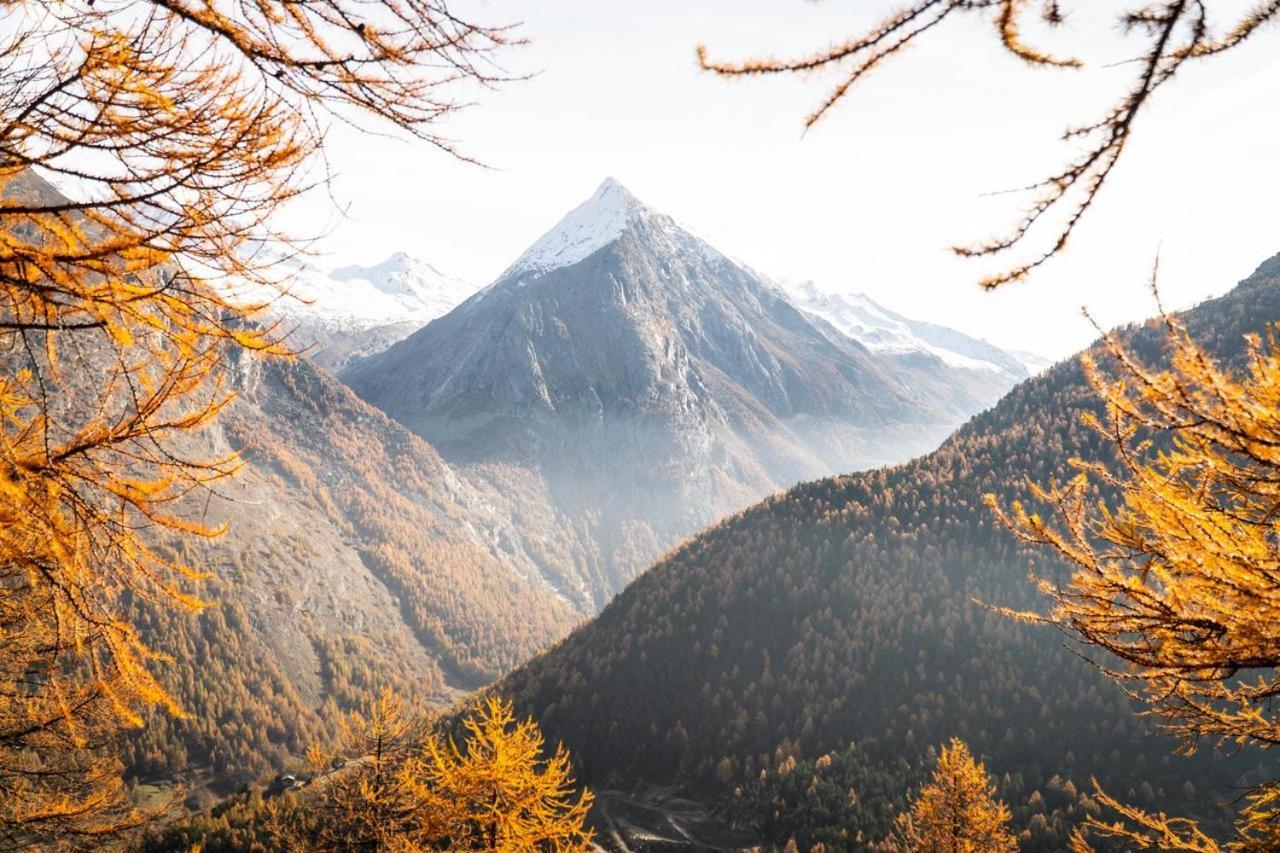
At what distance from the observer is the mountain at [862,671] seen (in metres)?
55.7

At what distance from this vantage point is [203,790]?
8669 centimetres

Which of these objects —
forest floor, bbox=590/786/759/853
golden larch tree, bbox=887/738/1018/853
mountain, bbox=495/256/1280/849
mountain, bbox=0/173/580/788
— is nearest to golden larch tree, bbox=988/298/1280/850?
golden larch tree, bbox=887/738/1018/853

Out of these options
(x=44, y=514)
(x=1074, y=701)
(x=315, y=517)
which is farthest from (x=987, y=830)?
(x=315, y=517)

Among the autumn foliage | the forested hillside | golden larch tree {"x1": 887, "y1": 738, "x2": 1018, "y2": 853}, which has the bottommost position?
golden larch tree {"x1": 887, "y1": 738, "x2": 1018, "y2": 853}

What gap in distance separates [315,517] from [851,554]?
130m

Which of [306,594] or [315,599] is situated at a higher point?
[306,594]

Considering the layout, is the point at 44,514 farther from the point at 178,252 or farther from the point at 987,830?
the point at 987,830

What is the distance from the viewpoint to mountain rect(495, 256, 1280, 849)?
5572 centimetres

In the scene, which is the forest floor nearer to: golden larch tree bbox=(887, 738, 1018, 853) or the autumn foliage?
golden larch tree bbox=(887, 738, 1018, 853)

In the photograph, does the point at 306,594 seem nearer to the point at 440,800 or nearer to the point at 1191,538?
the point at 440,800

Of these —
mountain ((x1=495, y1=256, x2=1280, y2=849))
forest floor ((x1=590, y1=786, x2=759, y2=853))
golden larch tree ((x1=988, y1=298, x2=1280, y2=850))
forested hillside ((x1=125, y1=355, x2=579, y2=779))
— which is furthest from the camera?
forested hillside ((x1=125, y1=355, x2=579, y2=779))

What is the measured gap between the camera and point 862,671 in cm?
7381

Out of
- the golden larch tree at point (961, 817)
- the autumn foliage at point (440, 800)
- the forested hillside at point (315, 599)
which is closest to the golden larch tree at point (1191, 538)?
the autumn foliage at point (440, 800)

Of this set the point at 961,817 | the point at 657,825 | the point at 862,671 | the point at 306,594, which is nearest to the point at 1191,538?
the point at 961,817
